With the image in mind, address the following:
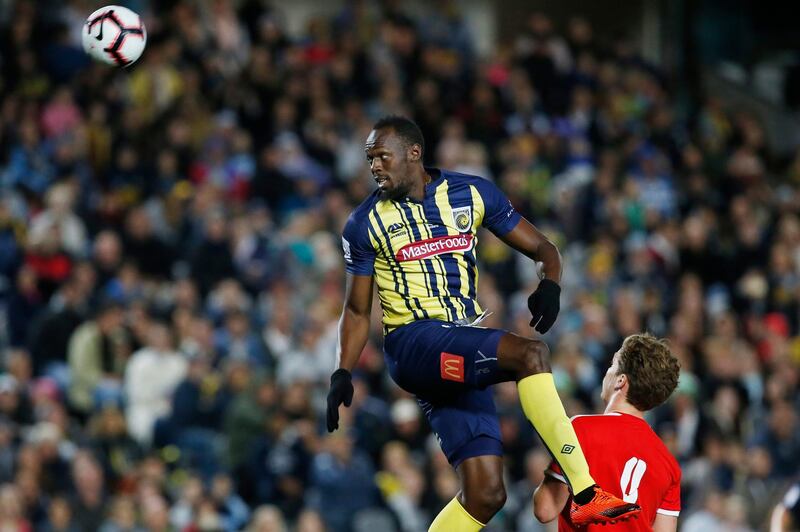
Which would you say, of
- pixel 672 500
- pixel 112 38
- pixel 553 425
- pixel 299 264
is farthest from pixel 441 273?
pixel 299 264

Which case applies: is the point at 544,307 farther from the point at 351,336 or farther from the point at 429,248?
the point at 351,336

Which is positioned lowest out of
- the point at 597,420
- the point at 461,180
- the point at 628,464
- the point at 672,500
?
the point at 672,500

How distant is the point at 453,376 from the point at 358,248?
73cm

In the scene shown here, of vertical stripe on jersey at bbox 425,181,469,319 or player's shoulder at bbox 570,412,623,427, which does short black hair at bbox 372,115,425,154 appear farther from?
player's shoulder at bbox 570,412,623,427

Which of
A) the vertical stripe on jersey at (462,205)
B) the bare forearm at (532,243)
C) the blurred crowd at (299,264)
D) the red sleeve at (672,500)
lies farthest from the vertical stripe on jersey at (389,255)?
the blurred crowd at (299,264)

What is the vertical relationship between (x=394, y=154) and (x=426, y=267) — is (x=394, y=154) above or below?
above

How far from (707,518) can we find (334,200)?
4.68m

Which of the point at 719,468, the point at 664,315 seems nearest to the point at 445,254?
the point at 719,468

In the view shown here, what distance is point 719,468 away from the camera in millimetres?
11758

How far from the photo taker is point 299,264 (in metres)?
12.7

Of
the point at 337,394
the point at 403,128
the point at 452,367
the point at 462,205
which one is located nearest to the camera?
the point at 452,367

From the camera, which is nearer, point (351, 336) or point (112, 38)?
point (351, 336)

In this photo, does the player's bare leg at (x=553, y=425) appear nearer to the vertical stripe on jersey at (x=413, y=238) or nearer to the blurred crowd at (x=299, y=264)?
the vertical stripe on jersey at (x=413, y=238)

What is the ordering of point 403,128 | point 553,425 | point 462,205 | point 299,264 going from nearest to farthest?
point 553,425, point 403,128, point 462,205, point 299,264
